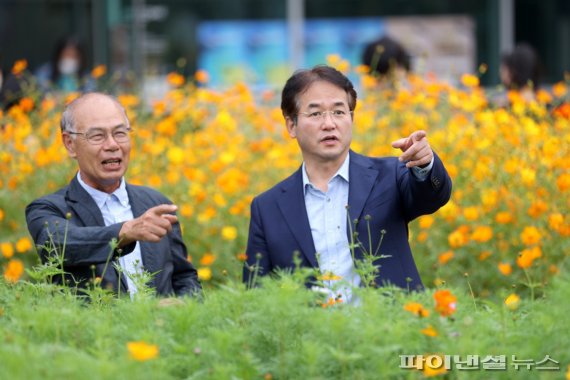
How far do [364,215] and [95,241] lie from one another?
0.83 meters

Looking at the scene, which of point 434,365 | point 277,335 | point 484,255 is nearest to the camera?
point 434,365

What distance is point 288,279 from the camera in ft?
8.67

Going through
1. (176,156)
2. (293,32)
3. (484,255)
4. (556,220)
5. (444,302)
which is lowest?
(484,255)

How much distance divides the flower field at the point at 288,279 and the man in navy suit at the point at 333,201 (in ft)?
0.72

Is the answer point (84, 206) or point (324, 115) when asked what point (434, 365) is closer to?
point (324, 115)

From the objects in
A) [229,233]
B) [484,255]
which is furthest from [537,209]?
[229,233]

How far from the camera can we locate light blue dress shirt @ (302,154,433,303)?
3502mm

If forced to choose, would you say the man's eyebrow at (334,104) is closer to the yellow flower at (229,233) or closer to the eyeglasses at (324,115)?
the eyeglasses at (324,115)

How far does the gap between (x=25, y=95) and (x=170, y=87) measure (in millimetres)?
4116

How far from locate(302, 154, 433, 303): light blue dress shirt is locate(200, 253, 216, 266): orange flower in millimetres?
1447

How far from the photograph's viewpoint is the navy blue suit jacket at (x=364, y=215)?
354 cm

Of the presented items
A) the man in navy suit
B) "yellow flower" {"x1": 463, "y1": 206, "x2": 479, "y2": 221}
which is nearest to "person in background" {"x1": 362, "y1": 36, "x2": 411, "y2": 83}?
"yellow flower" {"x1": 463, "y1": 206, "x2": 479, "y2": 221}

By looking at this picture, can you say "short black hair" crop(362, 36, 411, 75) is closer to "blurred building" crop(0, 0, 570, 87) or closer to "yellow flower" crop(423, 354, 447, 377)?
"blurred building" crop(0, 0, 570, 87)

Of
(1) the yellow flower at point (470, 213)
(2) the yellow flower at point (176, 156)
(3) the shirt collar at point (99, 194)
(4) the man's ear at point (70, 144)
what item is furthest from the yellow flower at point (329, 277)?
(2) the yellow flower at point (176, 156)
